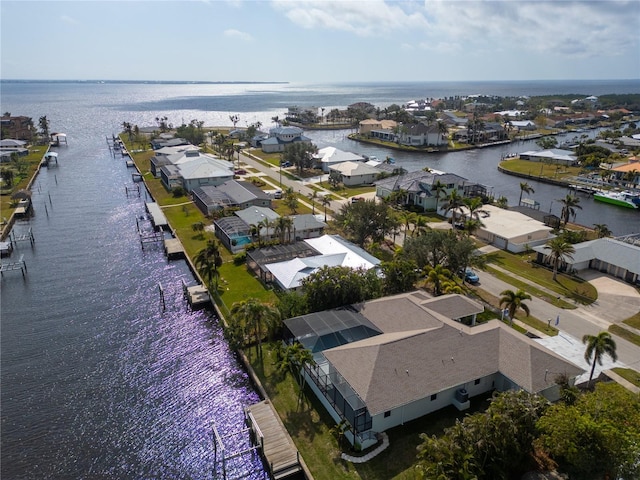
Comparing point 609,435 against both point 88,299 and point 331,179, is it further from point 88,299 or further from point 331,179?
point 331,179

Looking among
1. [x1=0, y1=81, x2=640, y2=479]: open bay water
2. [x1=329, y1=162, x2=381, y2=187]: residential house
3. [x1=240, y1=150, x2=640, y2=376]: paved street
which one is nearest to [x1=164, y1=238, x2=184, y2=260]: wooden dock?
[x1=0, y1=81, x2=640, y2=479]: open bay water

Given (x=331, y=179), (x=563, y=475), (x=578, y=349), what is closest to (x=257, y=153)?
(x=331, y=179)

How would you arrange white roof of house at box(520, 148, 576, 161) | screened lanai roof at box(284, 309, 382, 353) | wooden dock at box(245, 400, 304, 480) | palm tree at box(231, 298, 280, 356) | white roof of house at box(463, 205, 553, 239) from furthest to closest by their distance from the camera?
white roof of house at box(520, 148, 576, 161) < white roof of house at box(463, 205, 553, 239) < palm tree at box(231, 298, 280, 356) < screened lanai roof at box(284, 309, 382, 353) < wooden dock at box(245, 400, 304, 480)

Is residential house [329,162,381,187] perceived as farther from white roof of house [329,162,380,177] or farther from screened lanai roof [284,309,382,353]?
screened lanai roof [284,309,382,353]

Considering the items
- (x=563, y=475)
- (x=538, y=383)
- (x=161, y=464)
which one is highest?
(x=538, y=383)

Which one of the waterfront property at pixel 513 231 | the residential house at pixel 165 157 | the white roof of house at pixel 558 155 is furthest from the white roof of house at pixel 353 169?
the white roof of house at pixel 558 155

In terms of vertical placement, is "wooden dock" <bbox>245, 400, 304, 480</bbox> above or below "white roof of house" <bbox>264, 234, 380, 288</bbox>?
below

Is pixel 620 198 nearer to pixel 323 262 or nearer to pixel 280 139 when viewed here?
pixel 323 262

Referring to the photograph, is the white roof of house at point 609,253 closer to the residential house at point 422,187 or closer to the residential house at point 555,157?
the residential house at point 422,187
